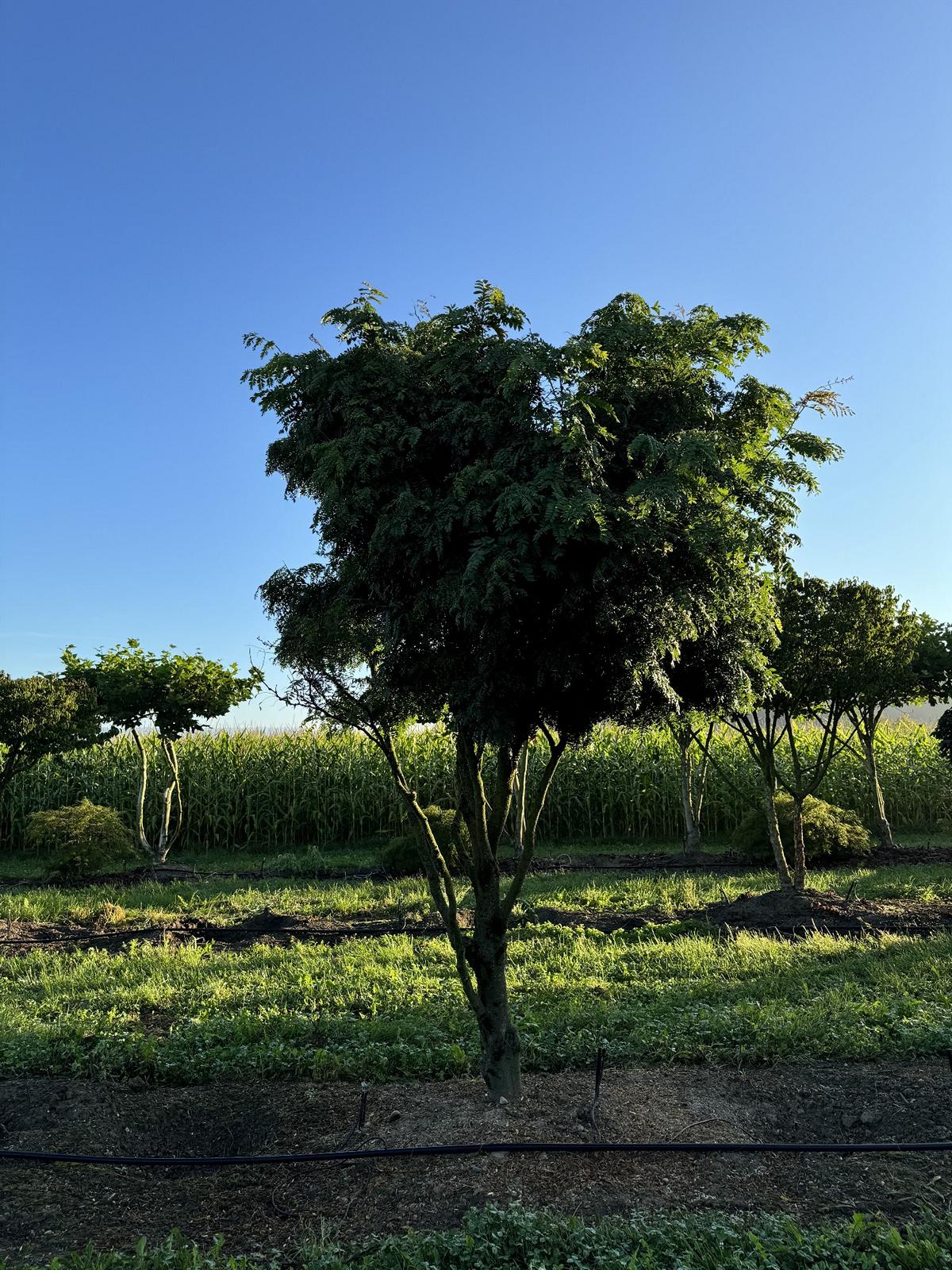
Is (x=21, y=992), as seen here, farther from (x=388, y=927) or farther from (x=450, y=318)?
(x=450, y=318)

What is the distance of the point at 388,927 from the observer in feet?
29.2

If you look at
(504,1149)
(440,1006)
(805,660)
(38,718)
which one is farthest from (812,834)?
(38,718)

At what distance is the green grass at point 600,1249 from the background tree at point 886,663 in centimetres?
750

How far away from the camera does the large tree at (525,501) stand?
12.5 ft

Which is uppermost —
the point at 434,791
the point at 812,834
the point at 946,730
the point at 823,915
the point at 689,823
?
the point at 946,730

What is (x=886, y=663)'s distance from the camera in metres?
10.8

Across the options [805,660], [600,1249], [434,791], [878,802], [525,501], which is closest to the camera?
[600,1249]

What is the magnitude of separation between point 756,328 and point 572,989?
4719 mm

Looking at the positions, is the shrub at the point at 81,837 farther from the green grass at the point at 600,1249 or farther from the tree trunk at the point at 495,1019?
the green grass at the point at 600,1249

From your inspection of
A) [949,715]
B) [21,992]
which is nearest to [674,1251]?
[21,992]

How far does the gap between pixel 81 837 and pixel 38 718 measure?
1920 millimetres

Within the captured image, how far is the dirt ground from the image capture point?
374 centimetres

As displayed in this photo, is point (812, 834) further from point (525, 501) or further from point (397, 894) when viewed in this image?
point (525, 501)

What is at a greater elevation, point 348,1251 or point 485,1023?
point 485,1023
